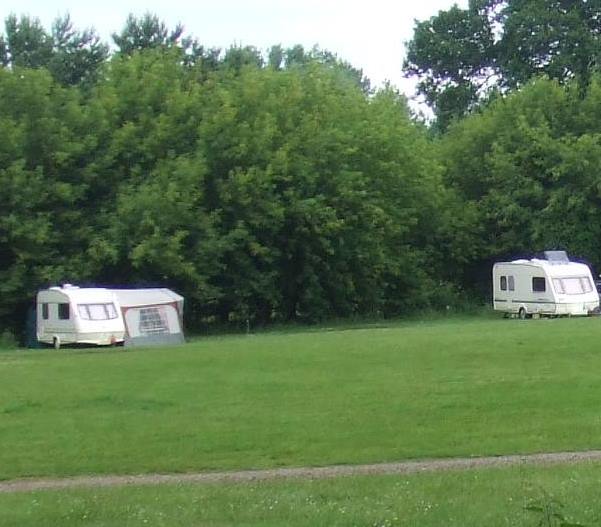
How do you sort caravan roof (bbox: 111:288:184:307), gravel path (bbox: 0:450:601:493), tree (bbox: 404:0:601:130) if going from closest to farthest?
gravel path (bbox: 0:450:601:493) → caravan roof (bbox: 111:288:184:307) → tree (bbox: 404:0:601:130)

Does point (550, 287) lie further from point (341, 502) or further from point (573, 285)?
point (341, 502)

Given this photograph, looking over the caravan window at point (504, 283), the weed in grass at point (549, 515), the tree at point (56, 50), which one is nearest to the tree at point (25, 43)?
the tree at point (56, 50)

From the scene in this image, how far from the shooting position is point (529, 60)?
71125 millimetres

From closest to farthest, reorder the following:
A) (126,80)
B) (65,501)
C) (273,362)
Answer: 1. (65,501)
2. (273,362)
3. (126,80)

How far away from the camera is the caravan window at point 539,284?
4503 cm

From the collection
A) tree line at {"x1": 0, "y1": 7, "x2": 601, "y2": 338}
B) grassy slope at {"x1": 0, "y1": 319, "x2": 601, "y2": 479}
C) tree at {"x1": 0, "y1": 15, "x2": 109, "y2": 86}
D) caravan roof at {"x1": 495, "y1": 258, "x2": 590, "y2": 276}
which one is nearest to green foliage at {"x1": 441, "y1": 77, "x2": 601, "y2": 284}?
tree line at {"x1": 0, "y1": 7, "x2": 601, "y2": 338}

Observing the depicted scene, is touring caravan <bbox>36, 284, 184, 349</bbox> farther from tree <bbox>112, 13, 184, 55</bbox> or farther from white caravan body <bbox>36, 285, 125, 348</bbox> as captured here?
tree <bbox>112, 13, 184, 55</bbox>

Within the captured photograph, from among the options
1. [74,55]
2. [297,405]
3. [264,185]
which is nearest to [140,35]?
[74,55]

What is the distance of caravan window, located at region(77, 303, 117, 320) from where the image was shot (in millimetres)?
35875

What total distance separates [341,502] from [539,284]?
3792 cm

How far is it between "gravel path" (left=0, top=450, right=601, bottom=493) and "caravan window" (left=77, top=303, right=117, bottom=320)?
2477 centimetres

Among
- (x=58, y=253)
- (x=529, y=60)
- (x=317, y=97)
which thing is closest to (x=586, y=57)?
(x=529, y=60)

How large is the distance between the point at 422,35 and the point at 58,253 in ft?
129

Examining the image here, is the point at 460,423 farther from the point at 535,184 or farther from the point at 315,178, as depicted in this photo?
the point at 535,184
